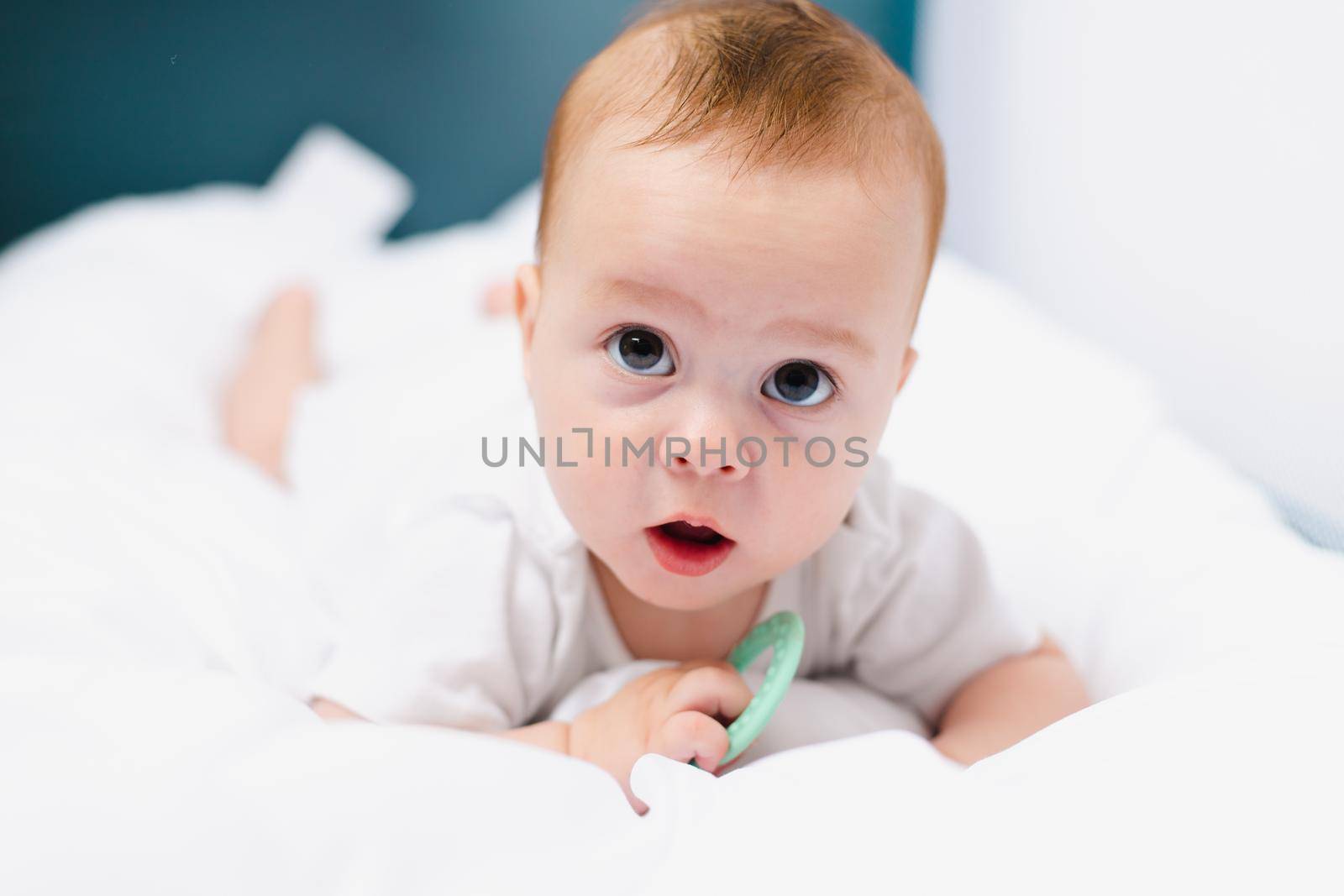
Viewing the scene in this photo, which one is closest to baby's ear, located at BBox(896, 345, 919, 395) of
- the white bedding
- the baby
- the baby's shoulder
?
the baby

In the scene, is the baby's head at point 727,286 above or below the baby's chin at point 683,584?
above

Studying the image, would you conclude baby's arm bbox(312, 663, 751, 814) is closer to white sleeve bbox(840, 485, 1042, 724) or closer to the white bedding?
the white bedding

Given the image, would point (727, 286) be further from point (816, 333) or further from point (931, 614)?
point (931, 614)

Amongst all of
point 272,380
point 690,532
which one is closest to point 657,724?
point 690,532

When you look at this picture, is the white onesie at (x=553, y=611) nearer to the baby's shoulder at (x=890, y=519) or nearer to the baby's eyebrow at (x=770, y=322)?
the baby's shoulder at (x=890, y=519)

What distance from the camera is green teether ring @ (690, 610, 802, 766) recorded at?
2.10 ft

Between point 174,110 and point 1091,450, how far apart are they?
5.45 ft

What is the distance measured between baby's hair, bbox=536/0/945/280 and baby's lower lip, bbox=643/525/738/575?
200 millimetres

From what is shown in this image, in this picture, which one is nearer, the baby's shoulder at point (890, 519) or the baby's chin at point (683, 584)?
the baby's chin at point (683, 584)

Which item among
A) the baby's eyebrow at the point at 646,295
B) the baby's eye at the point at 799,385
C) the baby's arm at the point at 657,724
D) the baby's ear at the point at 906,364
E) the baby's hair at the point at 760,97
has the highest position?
the baby's hair at the point at 760,97

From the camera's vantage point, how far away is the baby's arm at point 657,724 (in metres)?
Answer: 0.62

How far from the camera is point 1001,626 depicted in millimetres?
827

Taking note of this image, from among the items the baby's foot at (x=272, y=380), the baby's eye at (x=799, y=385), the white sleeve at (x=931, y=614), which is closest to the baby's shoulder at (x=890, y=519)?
the white sleeve at (x=931, y=614)

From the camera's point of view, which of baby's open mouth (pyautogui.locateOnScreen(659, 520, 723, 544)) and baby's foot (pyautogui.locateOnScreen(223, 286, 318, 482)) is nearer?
baby's open mouth (pyautogui.locateOnScreen(659, 520, 723, 544))
